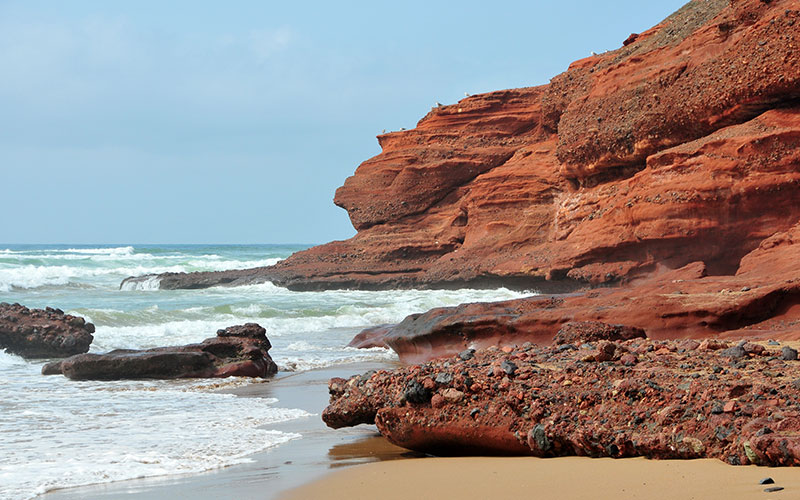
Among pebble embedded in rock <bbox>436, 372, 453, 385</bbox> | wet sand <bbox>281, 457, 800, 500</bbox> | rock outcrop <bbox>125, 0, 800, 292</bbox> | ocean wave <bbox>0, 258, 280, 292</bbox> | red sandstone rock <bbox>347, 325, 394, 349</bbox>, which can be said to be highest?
rock outcrop <bbox>125, 0, 800, 292</bbox>

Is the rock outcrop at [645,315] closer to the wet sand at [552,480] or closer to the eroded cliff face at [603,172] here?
the wet sand at [552,480]

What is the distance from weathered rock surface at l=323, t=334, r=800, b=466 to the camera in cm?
405

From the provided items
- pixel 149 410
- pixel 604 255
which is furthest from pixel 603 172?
pixel 149 410

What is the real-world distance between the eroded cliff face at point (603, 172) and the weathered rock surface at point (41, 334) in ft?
50.2

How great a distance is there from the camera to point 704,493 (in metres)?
3.31

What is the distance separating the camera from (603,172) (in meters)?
26.4

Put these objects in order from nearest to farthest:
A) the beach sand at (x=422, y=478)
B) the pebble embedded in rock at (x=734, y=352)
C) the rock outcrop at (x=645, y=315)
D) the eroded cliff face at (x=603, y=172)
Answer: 1. the beach sand at (x=422, y=478)
2. the pebble embedded in rock at (x=734, y=352)
3. the rock outcrop at (x=645, y=315)
4. the eroded cliff face at (x=603, y=172)

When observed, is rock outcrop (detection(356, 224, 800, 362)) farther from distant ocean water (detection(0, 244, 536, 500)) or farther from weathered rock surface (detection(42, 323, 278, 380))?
weathered rock surface (detection(42, 323, 278, 380))

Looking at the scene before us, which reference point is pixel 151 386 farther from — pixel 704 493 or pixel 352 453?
pixel 704 493

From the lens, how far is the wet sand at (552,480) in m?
3.40

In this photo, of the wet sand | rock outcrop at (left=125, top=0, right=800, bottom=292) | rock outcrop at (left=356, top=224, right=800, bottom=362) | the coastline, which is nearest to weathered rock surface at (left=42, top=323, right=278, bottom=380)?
rock outcrop at (left=356, top=224, right=800, bottom=362)

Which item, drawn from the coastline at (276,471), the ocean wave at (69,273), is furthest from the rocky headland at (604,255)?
the ocean wave at (69,273)

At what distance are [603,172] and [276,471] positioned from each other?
2289 centimetres

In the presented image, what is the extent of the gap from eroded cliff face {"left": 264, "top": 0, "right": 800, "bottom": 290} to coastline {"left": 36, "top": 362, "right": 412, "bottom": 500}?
16.1m
